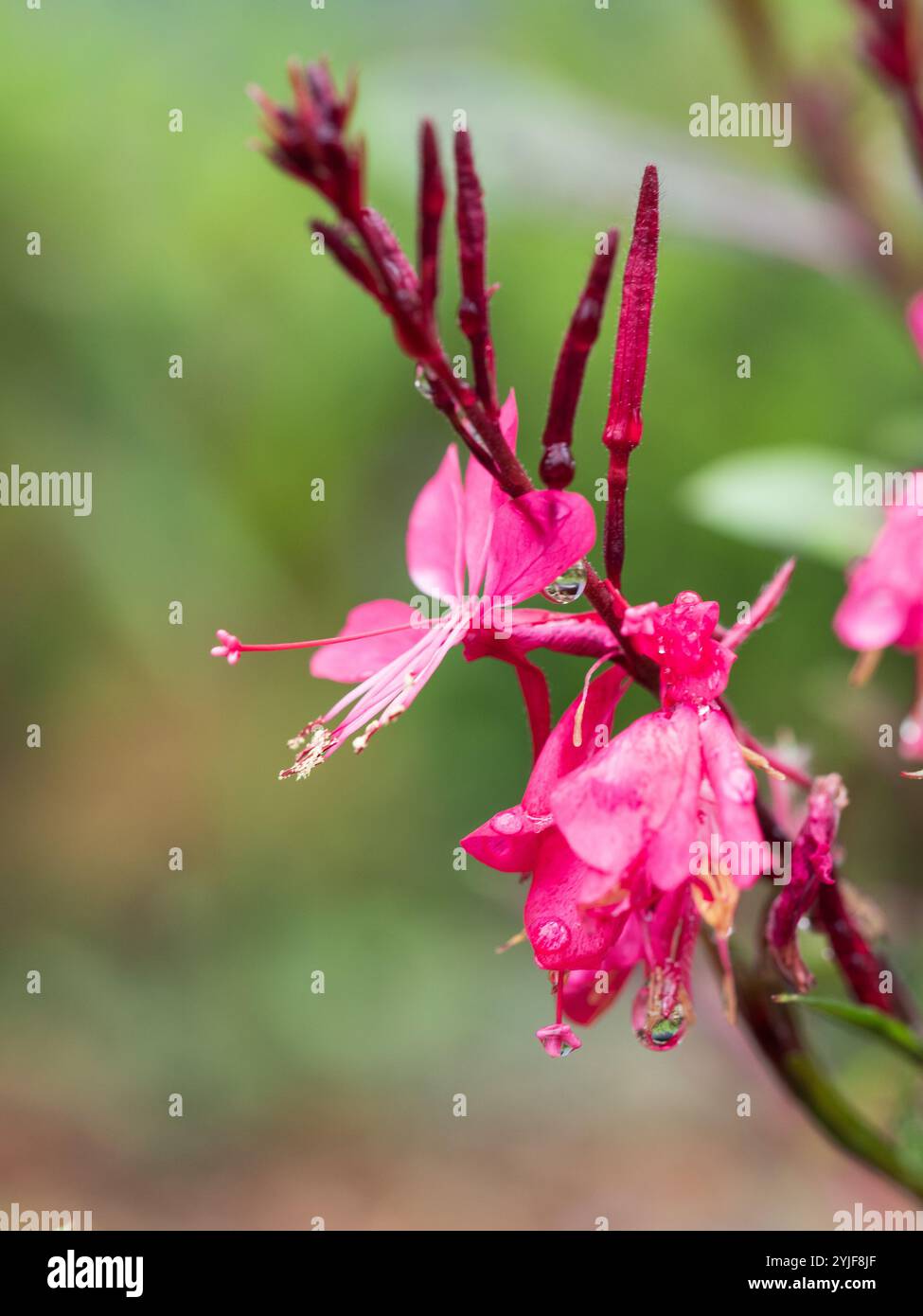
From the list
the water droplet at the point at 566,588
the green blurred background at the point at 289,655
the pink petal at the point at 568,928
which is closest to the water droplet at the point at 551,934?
the pink petal at the point at 568,928

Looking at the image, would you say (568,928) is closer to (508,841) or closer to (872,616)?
(508,841)

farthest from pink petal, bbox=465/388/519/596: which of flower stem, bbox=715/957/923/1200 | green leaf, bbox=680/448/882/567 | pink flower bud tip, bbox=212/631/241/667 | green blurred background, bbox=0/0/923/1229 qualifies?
green blurred background, bbox=0/0/923/1229

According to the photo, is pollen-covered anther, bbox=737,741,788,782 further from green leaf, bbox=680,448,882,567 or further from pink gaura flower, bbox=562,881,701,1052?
green leaf, bbox=680,448,882,567

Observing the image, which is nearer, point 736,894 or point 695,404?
point 736,894

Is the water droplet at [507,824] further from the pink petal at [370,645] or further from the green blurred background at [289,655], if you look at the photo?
the green blurred background at [289,655]

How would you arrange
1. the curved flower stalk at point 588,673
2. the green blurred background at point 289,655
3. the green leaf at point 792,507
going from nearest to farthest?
the curved flower stalk at point 588,673 < the green leaf at point 792,507 < the green blurred background at point 289,655

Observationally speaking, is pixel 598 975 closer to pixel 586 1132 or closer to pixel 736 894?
pixel 736 894
